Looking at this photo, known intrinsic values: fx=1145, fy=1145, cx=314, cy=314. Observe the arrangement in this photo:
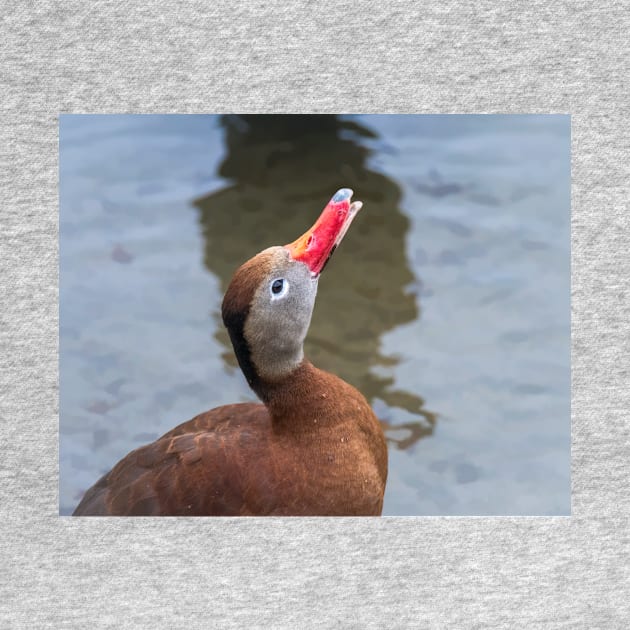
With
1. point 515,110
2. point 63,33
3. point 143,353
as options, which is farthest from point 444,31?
point 143,353

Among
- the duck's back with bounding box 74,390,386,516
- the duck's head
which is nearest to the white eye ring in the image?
the duck's head

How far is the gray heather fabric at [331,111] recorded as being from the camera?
7.76 feet

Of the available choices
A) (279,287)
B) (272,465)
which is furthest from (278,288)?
(272,465)

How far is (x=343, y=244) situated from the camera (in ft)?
11.7

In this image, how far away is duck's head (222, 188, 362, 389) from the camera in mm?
2389

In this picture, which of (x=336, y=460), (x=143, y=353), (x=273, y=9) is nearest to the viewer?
(x=273, y=9)

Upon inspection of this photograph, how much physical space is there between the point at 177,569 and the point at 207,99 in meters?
0.98

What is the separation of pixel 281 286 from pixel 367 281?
1.15m

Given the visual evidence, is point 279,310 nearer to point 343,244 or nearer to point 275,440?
point 275,440

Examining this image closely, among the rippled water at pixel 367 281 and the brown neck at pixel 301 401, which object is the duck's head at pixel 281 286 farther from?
the rippled water at pixel 367 281

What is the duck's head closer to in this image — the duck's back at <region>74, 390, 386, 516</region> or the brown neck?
the brown neck

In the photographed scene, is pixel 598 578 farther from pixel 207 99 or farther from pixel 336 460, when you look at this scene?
pixel 207 99

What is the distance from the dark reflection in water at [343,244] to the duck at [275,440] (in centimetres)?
50

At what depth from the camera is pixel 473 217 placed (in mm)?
3168
